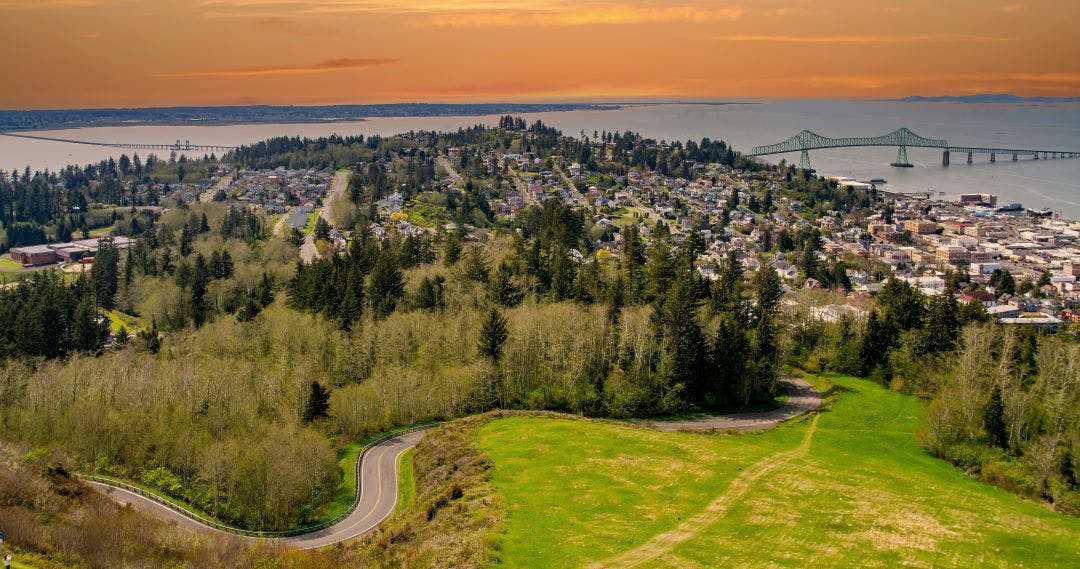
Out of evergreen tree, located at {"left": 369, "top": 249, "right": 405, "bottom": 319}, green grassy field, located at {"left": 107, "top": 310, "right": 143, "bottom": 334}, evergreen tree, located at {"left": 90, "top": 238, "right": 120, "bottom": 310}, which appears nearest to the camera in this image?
evergreen tree, located at {"left": 369, "top": 249, "right": 405, "bottom": 319}

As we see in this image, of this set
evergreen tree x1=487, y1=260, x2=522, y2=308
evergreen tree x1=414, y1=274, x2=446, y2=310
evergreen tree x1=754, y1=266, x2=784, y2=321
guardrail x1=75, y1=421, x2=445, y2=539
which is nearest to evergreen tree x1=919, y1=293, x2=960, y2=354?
evergreen tree x1=754, y1=266, x2=784, y2=321

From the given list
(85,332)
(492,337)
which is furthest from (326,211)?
(492,337)

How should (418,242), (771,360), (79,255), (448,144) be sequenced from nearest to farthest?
1. (771,360)
2. (418,242)
3. (79,255)
4. (448,144)

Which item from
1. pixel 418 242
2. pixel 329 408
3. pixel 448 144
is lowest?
pixel 329 408

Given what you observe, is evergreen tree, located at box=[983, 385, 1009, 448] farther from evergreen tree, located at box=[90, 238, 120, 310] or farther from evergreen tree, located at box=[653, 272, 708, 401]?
evergreen tree, located at box=[90, 238, 120, 310]

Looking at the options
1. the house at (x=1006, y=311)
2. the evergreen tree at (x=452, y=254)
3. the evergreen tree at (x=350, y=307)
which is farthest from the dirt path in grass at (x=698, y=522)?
the house at (x=1006, y=311)

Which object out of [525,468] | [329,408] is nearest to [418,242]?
[329,408]

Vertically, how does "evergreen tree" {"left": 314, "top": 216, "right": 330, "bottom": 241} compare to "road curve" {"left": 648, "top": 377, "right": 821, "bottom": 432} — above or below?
above

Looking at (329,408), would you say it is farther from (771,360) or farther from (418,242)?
(418,242)
